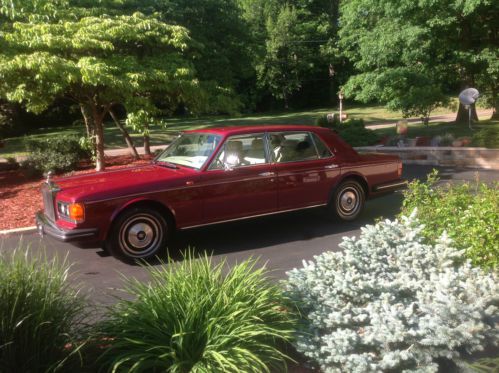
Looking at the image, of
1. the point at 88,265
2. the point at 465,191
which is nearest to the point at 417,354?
the point at 465,191

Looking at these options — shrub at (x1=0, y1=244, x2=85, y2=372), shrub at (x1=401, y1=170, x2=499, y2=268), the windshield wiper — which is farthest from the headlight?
shrub at (x1=401, y1=170, x2=499, y2=268)

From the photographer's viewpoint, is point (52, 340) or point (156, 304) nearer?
point (52, 340)

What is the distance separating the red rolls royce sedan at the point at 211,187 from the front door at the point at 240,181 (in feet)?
0.04

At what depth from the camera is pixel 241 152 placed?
6.62 meters

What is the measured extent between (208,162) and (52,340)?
3775 millimetres

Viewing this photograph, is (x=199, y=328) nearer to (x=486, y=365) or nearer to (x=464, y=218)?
(x=486, y=365)

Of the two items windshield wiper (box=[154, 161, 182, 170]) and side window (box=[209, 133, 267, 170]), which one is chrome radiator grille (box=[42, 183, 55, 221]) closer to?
windshield wiper (box=[154, 161, 182, 170])

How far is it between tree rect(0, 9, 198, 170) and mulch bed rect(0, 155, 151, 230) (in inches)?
69.2

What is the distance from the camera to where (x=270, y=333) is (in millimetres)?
2838

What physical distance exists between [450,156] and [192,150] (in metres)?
8.63

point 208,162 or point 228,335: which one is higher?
point 208,162

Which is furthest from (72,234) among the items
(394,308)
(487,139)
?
Answer: (487,139)

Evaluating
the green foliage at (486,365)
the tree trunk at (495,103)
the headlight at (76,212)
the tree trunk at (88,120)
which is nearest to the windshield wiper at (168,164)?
the headlight at (76,212)

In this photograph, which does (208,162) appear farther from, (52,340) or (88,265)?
(52,340)
